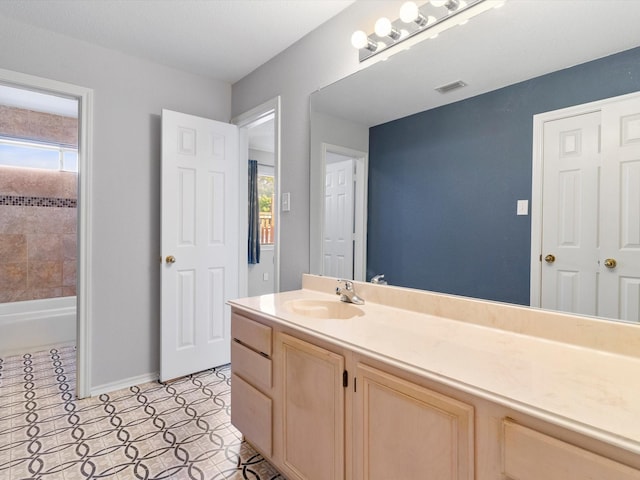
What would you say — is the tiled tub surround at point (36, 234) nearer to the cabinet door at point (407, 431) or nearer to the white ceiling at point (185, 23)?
the white ceiling at point (185, 23)

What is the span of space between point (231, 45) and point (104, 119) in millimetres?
1026

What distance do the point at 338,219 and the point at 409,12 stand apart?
1.06m

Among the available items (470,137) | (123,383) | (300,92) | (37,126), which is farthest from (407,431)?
(37,126)

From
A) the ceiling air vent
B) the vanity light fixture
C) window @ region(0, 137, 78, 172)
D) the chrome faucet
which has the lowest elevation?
the chrome faucet

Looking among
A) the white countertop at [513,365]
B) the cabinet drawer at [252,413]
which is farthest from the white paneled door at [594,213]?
the cabinet drawer at [252,413]

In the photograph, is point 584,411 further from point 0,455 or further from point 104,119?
point 104,119

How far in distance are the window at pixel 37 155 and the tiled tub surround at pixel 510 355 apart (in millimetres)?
3566

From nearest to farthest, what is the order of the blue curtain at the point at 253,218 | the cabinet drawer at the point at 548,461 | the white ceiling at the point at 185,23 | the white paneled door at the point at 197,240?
the cabinet drawer at the point at 548,461, the white ceiling at the point at 185,23, the white paneled door at the point at 197,240, the blue curtain at the point at 253,218

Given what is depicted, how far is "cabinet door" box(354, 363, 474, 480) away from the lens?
35.0 inches

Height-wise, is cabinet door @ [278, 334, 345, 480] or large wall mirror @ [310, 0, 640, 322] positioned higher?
large wall mirror @ [310, 0, 640, 322]

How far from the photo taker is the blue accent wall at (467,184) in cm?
121

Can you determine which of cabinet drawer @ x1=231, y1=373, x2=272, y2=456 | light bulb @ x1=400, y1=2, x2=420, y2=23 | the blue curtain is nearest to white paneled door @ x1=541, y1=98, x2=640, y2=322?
light bulb @ x1=400, y1=2, x2=420, y2=23

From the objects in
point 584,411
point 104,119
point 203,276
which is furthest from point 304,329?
point 104,119

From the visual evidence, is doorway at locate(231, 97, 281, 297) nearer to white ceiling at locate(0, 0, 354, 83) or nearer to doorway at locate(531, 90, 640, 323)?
white ceiling at locate(0, 0, 354, 83)
